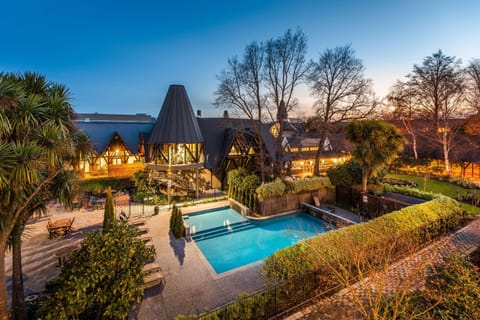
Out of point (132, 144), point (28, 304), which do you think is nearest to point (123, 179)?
point (132, 144)

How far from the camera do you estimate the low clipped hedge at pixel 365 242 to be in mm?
5902

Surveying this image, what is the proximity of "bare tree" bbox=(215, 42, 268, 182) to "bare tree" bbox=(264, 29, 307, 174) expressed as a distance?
680 mm

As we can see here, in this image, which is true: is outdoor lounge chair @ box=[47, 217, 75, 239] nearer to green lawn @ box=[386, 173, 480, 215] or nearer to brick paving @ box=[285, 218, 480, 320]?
brick paving @ box=[285, 218, 480, 320]

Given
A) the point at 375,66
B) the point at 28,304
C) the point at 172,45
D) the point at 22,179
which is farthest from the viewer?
the point at 172,45

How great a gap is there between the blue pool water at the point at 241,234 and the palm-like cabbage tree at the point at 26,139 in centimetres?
692

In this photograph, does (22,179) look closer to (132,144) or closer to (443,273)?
(443,273)

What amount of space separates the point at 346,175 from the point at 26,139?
1602cm

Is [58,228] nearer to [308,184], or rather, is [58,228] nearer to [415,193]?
[308,184]

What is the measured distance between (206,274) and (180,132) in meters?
11.0

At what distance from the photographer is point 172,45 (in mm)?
23812

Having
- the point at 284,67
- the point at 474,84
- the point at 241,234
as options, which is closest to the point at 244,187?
the point at 241,234

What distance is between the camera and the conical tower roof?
614 inches

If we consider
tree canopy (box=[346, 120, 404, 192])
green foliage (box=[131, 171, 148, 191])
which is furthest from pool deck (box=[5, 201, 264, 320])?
tree canopy (box=[346, 120, 404, 192])

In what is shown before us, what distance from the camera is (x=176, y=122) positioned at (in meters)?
16.0
